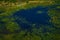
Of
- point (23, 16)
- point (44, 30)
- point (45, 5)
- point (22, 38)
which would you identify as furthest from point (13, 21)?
point (45, 5)

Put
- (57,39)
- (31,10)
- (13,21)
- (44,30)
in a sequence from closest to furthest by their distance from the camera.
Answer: (57,39)
(44,30)
(13,21)
(31,10)

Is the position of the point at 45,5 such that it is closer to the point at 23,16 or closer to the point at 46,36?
the point at 23,16

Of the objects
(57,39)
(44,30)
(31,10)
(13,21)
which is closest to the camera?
(57,39)

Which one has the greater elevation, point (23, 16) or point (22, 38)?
point (23, 16)

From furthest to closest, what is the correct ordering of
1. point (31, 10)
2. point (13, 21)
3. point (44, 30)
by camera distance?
point (31, 10)
point (13, 21)
point (44, 30)

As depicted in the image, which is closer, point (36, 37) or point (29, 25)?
point (36, 37)

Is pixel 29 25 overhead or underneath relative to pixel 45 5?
underneath

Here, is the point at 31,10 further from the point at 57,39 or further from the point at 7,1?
the point at 57,39

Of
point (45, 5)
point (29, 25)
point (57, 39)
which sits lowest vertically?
point (57, 39)

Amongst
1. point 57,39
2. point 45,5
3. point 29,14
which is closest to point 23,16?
point 29,14
